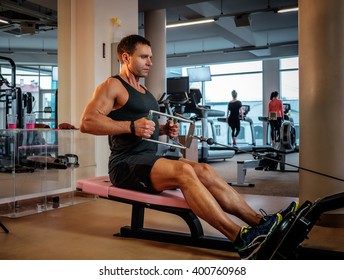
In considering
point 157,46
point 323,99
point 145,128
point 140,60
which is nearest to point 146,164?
point 145,128

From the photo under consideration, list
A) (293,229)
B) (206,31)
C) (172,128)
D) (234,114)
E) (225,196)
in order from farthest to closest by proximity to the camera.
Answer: (206,31), (234,114), (172,128), (225,196), (293,229)

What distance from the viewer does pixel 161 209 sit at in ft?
7.25

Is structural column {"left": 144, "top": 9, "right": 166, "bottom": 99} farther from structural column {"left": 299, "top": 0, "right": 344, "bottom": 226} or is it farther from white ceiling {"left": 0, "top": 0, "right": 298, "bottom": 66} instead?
structural column {"left": 299, "top": 0, "right": 344, "bottom": 226}

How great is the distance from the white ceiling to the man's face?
198 inches

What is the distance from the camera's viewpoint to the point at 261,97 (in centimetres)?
A: 1338

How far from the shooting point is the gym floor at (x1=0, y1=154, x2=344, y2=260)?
2.13m

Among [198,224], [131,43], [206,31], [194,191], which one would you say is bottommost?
[198,224]

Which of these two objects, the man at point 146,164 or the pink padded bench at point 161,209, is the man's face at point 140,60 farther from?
the pink padded bench at point 161,209

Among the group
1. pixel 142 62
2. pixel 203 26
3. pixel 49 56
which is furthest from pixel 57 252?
pixel 49 56

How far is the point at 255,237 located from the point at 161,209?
0.64m

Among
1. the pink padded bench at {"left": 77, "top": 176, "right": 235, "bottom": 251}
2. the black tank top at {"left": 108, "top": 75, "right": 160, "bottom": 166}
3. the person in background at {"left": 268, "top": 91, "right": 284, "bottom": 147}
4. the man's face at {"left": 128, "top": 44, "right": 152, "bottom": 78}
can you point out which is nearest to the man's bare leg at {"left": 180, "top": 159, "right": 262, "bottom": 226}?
the pink padded bench at {"left": 77, "top": 176, "right": 235, "bottom": 251}

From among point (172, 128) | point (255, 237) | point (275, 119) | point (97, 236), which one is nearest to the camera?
point (255, 237)

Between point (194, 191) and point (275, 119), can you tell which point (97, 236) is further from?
point (275, 119)

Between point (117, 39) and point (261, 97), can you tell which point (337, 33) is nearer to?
point (117, 39)
